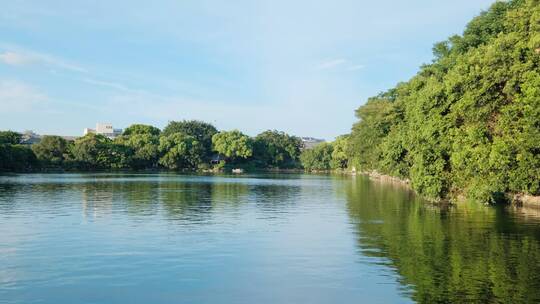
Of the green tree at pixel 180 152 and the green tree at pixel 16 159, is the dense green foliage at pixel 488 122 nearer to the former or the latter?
the green tree at pixel 16 159

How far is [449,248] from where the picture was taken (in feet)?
74.9

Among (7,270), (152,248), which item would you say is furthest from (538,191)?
(7,270)

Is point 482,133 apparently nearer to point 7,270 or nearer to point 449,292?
point 449,292

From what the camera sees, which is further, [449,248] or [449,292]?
[449,248]

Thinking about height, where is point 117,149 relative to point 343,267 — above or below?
above

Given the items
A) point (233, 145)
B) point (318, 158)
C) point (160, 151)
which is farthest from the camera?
point (318, 158)

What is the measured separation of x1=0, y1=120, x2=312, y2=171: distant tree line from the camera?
115000 millimetres

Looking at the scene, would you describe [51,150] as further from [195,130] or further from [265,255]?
[265,255]

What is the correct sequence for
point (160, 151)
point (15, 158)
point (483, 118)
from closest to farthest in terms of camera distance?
point (483, 118) < point (15, 158) < point (160, 151)

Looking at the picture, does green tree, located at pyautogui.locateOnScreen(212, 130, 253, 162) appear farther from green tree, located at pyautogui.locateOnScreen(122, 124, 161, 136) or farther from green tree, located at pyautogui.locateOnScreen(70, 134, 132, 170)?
green tree, located at pyautogui.locateOnScreen(70, 134, 132, 170)

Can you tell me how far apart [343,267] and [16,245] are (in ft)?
44.8

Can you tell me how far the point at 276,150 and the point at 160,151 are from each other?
3611 cm

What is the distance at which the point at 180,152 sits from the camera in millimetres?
139750

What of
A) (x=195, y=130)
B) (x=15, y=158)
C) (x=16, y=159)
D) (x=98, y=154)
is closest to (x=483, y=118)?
(x=15, y=158)
